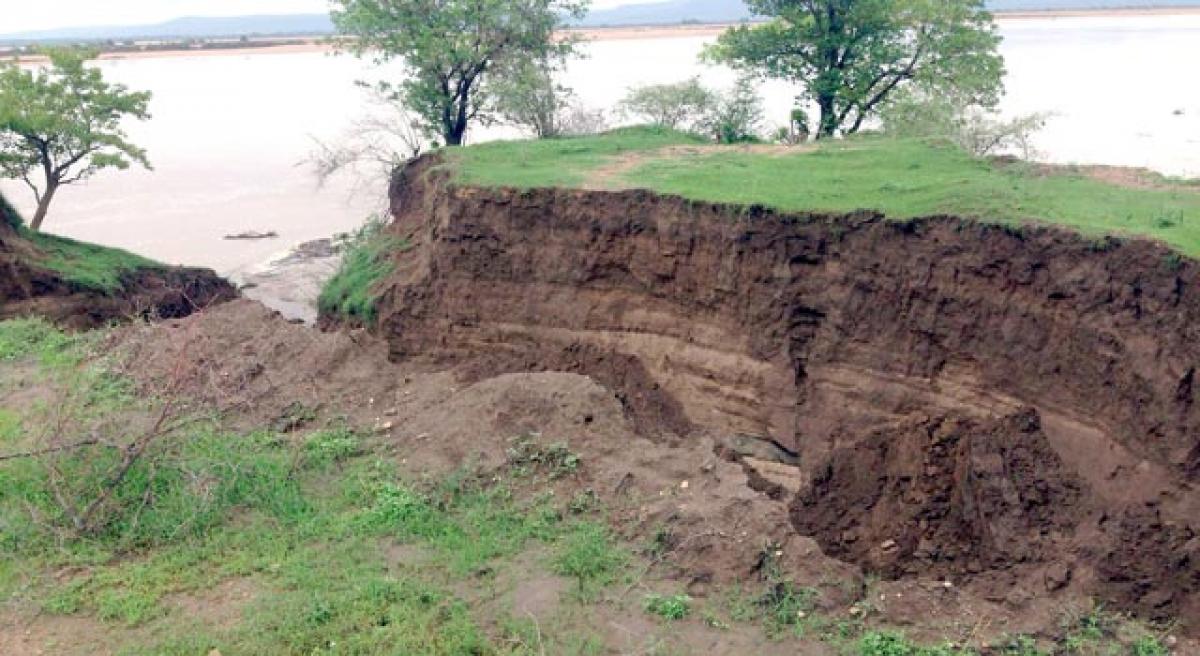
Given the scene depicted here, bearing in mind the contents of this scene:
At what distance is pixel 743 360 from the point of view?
1094 centimetres

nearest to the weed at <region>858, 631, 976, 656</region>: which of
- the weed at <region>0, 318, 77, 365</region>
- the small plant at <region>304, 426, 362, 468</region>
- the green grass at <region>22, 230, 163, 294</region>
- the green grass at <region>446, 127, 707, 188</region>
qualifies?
the small plant at <region>304, 426, 362, 468</region>

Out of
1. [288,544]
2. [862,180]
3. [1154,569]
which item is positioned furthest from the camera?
[862,180]

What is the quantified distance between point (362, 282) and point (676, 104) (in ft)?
38.0

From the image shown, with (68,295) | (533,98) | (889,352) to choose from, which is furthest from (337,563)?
(533,98)

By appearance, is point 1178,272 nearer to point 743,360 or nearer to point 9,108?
point 743,360

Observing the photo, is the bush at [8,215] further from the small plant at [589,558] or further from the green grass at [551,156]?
the small plant at [589,558]

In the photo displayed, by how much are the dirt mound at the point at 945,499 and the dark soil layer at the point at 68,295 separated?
43.9ft

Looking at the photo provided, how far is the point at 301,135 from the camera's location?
144 ft

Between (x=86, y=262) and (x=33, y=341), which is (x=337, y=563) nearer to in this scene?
(x=33, y=341)

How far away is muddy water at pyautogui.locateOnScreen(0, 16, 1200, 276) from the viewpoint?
28.8 metres

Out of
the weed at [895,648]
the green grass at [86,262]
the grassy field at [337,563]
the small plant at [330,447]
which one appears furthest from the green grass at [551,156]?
the green grass at [86,262]

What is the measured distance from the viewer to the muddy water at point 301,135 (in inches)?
1133

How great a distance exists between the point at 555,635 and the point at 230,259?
21960 mm

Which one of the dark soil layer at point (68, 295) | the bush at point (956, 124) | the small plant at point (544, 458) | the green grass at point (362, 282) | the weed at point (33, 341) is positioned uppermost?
the bush at point (956, 124)
